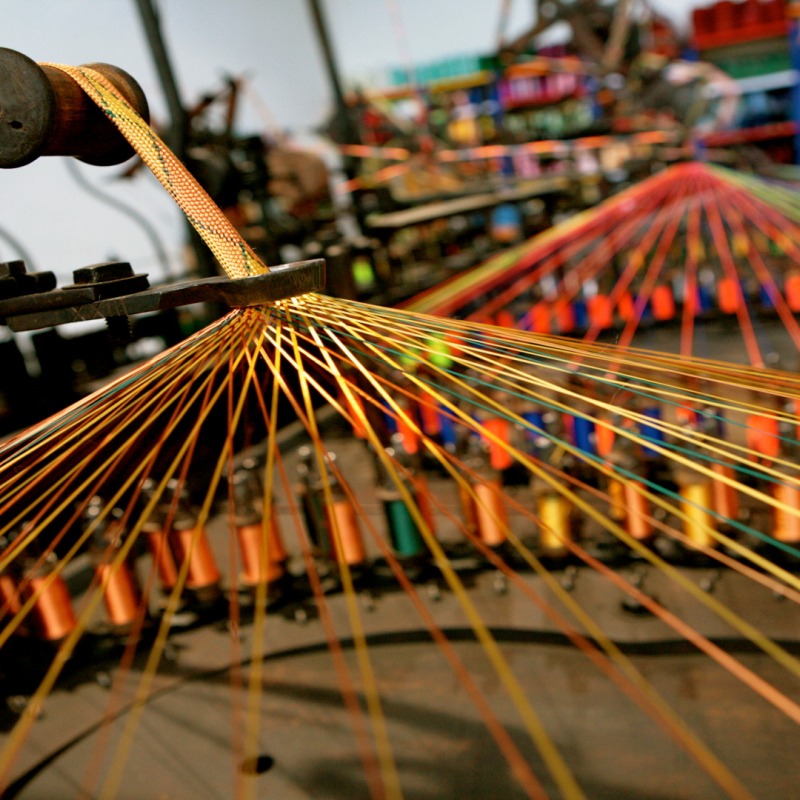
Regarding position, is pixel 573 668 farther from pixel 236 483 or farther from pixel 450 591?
pixel 236 483

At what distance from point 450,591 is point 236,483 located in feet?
1.54

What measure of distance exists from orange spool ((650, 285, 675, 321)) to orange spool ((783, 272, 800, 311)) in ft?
1.51

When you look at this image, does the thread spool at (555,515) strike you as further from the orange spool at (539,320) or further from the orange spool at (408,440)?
the orange spool at (539,320)

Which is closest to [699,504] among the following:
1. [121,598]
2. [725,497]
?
[725,497]

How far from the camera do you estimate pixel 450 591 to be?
1.35 m

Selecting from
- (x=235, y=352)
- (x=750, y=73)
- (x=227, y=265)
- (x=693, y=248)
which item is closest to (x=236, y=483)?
(x=235, y=352)

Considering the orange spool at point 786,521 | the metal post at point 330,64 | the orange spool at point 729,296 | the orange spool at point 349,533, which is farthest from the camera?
the metal post at point 330,64

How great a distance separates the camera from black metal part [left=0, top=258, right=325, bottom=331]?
622mm

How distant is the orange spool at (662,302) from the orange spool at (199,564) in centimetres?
239

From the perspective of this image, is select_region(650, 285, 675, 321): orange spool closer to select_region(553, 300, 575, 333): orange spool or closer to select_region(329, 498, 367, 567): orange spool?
select_region(553, 300, 575, 333): orange spool

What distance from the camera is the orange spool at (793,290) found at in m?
2.65

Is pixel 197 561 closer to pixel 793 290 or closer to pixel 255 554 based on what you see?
pixel 255 554

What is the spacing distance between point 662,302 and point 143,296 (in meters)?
2.79

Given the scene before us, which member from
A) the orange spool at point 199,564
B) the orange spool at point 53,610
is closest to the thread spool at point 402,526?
the orange spool at point 199,564
